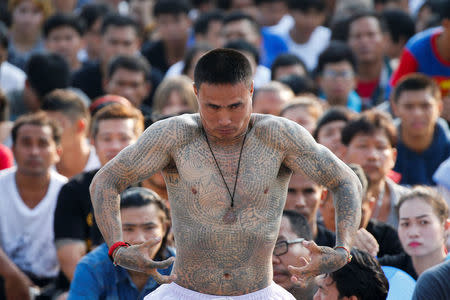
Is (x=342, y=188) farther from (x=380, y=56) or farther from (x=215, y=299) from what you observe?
(x=380, y=56)

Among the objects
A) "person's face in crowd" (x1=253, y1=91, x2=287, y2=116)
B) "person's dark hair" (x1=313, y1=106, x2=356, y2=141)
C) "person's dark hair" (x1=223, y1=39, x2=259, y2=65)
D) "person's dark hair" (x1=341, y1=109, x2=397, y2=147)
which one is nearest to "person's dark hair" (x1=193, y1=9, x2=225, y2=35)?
"person's dark hair" (x1=223, y1=39, x2=259, y2=65)

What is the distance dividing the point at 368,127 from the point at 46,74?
161 inches

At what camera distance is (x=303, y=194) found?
630 centimetres

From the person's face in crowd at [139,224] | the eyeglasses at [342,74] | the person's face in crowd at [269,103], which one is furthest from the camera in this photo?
the eyeglasses at [342,74]

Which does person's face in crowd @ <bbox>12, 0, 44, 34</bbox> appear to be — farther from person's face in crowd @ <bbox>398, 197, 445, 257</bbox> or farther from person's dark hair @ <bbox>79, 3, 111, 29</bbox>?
person's face in crowd @ <bbox>398, 197, 445, 257</bbox>

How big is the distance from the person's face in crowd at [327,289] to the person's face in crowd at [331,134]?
260 cm

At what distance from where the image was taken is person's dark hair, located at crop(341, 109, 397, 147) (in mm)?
7121

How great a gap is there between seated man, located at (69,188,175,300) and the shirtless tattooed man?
1.42m

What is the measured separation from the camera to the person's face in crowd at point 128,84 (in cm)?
928

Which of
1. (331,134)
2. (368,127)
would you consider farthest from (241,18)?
(368,127)

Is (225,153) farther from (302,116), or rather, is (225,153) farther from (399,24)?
(399,24)

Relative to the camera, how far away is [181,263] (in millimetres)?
4059

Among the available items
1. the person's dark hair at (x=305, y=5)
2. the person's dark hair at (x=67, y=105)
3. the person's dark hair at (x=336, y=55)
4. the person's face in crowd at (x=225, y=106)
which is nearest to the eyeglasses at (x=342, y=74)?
the person's dark hair at (x=336, y=55)

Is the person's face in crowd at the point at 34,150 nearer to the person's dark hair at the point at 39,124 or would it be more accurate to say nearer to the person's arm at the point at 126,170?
the person's dark hair at the point at 39,124
